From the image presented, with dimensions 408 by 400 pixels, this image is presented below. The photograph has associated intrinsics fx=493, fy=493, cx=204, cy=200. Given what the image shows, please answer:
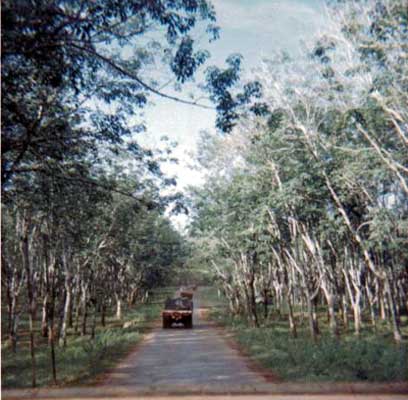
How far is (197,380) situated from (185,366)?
222cm

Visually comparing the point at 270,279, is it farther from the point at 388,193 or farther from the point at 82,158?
the point at 82,158

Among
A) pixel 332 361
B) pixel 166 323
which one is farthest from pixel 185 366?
pixel 166 323

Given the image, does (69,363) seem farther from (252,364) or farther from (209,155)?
(209,155)

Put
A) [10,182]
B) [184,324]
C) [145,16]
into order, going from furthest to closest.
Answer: [184,324] < [10,182] < [145,16]

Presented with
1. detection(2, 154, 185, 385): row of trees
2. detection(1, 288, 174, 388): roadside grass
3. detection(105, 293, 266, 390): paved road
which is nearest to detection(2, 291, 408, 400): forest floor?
detection(105, 293, 266, 390): paved road

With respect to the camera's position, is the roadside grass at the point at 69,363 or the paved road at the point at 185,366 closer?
the paved road at the point at 185,366

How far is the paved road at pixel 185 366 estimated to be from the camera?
35.1 ft

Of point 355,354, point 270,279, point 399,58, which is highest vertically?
point 399,58

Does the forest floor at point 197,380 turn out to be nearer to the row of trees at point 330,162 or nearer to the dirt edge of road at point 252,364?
the dirt edge of road at point 252,364

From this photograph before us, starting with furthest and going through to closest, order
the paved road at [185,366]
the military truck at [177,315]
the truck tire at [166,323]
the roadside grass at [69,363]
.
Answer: the truck tire at [166,323] → the military truck at [177,315] → the roadside grass at [69,363] → the paved road at [185,366]

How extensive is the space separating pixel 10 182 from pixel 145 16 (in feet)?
18.4

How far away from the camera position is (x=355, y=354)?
12305 millimetres

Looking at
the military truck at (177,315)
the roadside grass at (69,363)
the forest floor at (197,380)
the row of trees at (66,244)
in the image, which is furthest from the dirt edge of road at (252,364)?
the military truck at (177,315)

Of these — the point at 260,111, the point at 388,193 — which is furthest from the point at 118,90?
the point at 388,193
